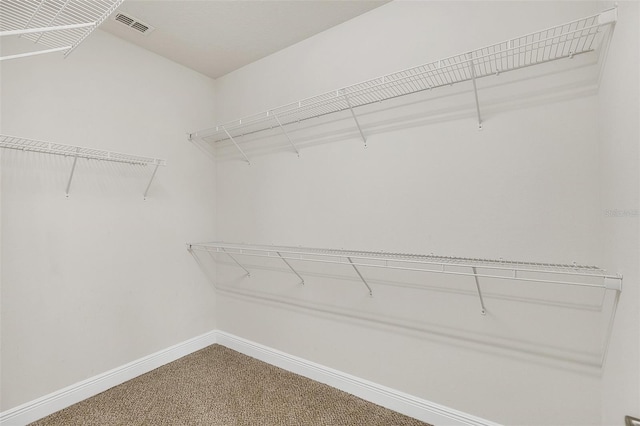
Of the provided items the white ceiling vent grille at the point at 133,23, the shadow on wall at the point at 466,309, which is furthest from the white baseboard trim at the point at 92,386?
the white ceiling vent grille at the point at 133,23

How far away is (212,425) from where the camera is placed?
5.35 feet

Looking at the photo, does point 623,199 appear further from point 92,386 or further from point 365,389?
point 92,386

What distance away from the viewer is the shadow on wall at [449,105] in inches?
51.0

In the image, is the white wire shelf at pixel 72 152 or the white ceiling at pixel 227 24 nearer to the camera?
the white wire shelf at pixel 72 152

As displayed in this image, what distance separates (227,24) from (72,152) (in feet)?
4.11

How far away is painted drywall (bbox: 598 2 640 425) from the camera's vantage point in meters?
0.81

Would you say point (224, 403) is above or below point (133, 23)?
below

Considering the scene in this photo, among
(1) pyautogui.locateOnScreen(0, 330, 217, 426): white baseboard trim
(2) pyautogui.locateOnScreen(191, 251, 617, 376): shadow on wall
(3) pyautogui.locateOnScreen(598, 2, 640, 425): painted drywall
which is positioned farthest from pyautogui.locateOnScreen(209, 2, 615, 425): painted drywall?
(1) pyautogui.locateOnScreen(0, 330, 217, 426): white baseboard trim

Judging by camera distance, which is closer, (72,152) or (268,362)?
(72,152)

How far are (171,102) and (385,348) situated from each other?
241 cm

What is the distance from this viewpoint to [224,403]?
5.97 feet

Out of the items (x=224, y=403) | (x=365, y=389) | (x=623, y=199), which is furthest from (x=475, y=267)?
(x=224, y=403)

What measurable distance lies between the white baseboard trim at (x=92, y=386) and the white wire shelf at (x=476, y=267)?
864 millimetres

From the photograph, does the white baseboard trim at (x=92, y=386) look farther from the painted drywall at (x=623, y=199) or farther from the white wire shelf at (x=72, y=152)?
the painted drywall at (x=623, y=199)
